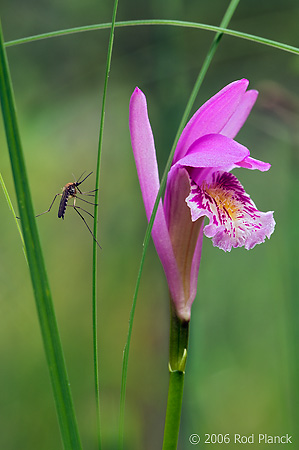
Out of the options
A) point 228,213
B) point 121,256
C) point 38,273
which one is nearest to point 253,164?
point 228,213

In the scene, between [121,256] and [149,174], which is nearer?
[149,174]

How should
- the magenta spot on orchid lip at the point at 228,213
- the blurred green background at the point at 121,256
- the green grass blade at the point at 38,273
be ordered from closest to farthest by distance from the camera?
1. the green grass blade at the point at 38,273
2. the magenta spot on orchid lip at the point at 228,213
3. the blurred green background at the point at 121,256

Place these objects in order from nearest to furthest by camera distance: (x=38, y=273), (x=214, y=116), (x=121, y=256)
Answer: (x=38, y=273), (x=214, y=116), (x=121, y=256)

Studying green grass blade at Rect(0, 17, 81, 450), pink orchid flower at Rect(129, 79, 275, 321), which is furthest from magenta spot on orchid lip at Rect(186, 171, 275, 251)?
green grass blade at Rect(0, 17, 81, 450)

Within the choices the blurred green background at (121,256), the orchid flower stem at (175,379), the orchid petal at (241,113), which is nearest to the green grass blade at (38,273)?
the orchid flower stem at (175,379)

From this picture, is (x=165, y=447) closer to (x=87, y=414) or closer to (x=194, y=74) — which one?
(x=87, y=414)

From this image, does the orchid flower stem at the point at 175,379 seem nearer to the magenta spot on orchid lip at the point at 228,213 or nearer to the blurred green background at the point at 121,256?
the magenta spot on orchid lip at the point at 228,213

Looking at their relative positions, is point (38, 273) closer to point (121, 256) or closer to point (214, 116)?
point (214, 116)
